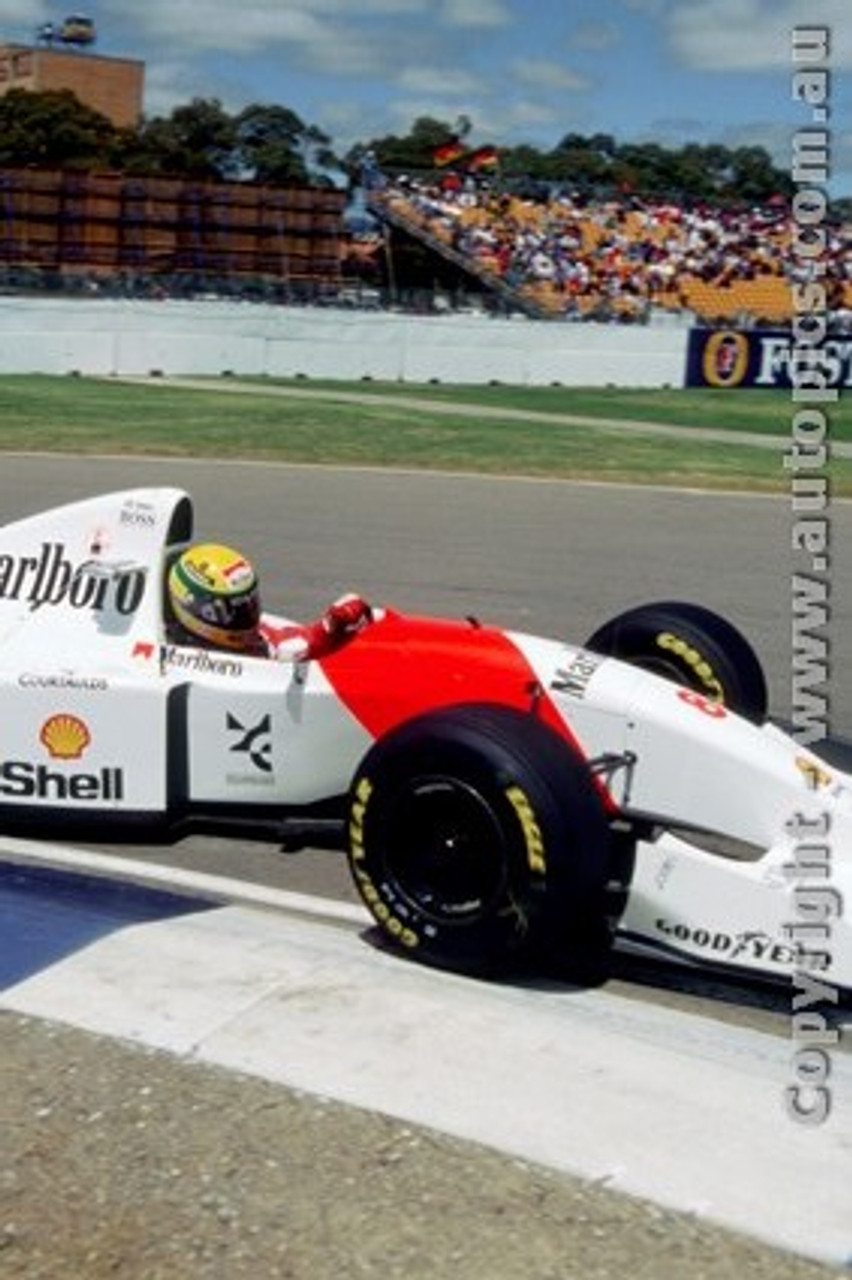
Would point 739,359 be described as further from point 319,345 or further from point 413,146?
point 413,146

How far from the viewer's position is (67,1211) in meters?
3.72

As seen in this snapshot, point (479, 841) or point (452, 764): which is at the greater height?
point (452, 764)

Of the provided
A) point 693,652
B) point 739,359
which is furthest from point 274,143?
point 693,652

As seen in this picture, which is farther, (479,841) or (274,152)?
(274,152)

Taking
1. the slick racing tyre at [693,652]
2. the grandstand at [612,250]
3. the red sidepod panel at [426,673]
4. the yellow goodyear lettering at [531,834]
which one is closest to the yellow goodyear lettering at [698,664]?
the slick racing tyre at [693,652]

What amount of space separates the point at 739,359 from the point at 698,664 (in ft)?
102

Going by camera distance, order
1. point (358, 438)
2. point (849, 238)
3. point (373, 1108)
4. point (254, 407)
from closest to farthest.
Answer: point (373, 1108)
point (358, 438)
point (254, 407)
point (849, 238)

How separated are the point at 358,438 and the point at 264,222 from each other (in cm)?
3828

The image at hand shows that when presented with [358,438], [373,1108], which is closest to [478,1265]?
[373,1108]

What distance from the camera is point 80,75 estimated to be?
4532 inches

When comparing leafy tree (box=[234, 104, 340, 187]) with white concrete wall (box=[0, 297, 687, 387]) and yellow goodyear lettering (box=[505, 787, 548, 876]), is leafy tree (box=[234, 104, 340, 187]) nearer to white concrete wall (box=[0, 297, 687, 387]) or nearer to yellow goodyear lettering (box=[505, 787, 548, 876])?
white concrete wall (box=[0, 297, 687, 387])

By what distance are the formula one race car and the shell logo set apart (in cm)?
1

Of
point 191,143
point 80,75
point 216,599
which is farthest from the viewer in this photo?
point 80,75

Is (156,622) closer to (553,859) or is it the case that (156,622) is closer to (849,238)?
(553,859)
